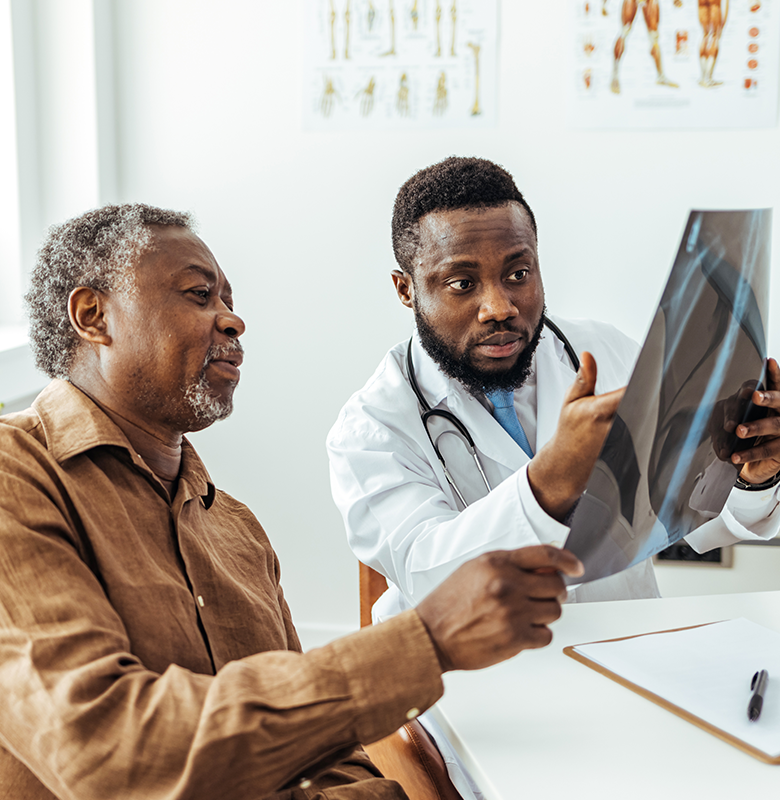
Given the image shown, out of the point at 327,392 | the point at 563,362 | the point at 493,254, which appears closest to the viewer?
the point at 493,254

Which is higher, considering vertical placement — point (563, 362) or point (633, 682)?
point (563, 362)

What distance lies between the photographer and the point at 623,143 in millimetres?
2330

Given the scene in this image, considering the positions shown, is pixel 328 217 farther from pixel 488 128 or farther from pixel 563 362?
pixel 563 362

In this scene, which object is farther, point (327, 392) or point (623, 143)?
point (327, 392)

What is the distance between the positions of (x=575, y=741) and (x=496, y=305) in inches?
32.2

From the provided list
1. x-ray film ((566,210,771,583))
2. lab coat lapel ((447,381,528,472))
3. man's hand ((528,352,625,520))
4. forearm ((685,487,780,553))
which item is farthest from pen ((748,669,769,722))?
lab coat lapel ((447,381,528,472))

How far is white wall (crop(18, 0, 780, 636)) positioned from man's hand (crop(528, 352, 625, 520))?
1354 millimetres

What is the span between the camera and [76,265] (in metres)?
1.07

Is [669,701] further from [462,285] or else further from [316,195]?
[316,195]

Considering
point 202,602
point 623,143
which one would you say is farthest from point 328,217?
point 202,602

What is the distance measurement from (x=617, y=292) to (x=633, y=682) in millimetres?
1615

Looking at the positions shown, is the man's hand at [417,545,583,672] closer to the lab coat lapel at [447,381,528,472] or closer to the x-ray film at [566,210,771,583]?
the x-ray film at [566,210,771,583]

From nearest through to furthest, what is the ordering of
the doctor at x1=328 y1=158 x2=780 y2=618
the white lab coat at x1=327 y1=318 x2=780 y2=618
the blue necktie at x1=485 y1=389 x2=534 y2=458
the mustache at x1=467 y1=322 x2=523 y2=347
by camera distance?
the white lab coat at x1=327 y1=318 x2=780 y2=618 < the doctor at x1=328 y1=158 x2=780 y2=618 < the mustache at x1=467 y1=322 x2=523 y2=347 < the blue necktie at x1=485 y1=389 x2=534 y2=458

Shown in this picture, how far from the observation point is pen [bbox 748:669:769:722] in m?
0.85
